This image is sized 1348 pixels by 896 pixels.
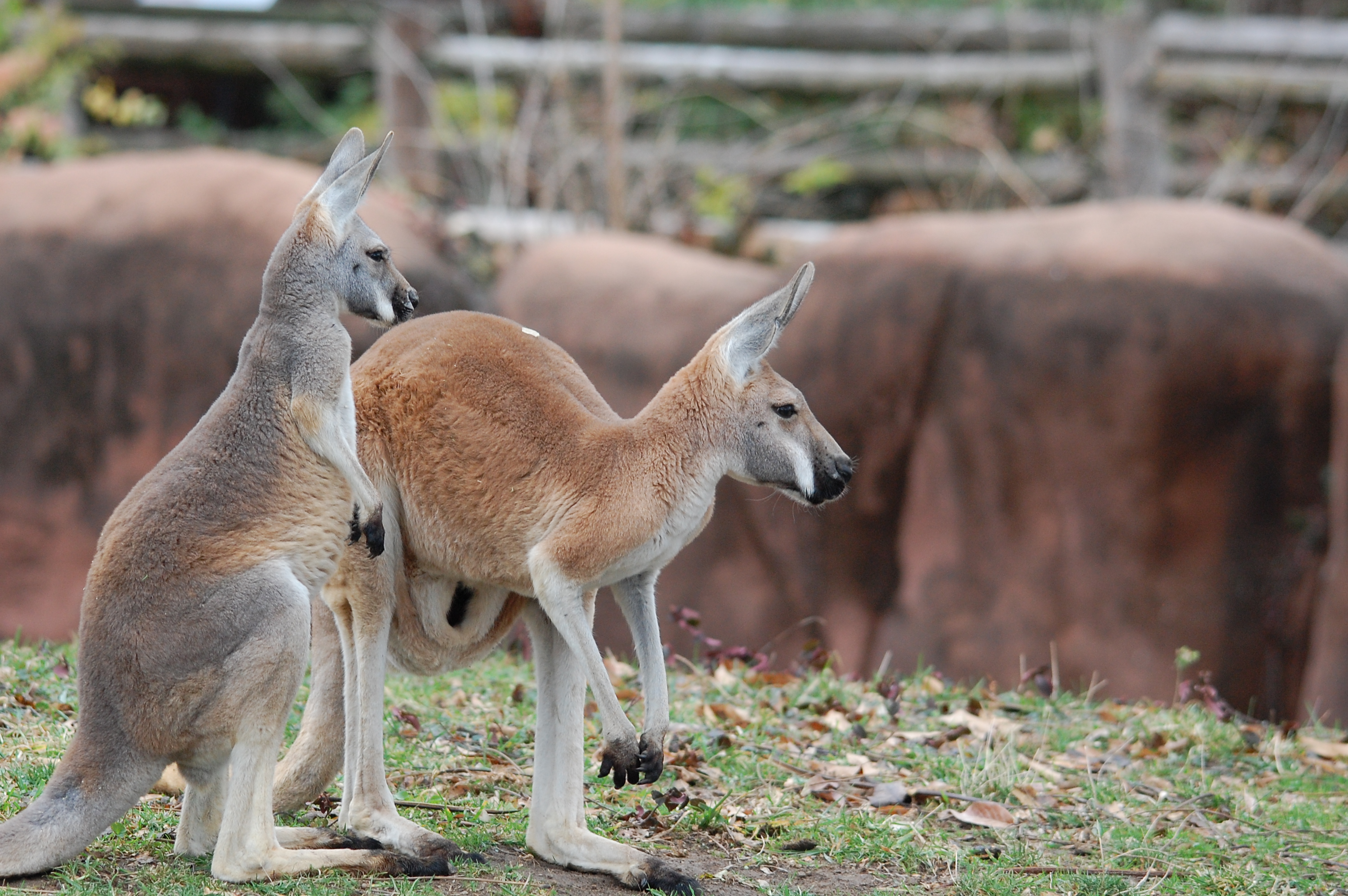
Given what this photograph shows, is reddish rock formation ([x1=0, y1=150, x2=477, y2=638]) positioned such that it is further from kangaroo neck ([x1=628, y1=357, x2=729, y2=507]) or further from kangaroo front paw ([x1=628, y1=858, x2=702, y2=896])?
kangaroo front paw ([x1=628, y1=858, x2=702, y2=896])

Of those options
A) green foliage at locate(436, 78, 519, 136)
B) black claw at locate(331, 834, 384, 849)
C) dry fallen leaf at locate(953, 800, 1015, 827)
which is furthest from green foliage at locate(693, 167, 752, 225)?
black claw at locate(331, 834, 384, 849)

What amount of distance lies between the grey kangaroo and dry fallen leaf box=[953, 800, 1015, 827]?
183 cm

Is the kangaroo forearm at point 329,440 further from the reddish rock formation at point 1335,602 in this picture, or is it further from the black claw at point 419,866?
the reddish rock formation at point 1335,602

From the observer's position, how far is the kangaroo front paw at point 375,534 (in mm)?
3395

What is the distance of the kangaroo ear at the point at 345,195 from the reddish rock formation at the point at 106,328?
527cm

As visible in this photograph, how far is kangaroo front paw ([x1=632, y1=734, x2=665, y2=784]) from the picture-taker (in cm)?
363

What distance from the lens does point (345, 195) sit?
356cm

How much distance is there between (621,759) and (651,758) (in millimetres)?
92

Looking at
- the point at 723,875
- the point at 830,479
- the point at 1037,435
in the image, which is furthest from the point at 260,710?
the point at 1037,435

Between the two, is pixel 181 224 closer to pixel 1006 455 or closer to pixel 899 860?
pixel 1006 455

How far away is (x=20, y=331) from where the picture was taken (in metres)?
9.12

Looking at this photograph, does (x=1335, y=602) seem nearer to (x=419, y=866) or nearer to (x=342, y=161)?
(x=419, y=866)

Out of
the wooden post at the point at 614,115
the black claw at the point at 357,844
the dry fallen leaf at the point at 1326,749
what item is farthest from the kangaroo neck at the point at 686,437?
the wooden post at the point at 614,115

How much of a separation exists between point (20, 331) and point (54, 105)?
9.85ft
